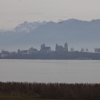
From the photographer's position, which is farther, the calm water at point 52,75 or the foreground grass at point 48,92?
the calm water at point 52,75

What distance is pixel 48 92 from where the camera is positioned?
65.2 ft

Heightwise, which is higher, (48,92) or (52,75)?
(48,92)

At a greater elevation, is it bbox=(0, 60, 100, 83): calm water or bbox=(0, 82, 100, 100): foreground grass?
bbox=(0, 82, 100, 100): foreground grass

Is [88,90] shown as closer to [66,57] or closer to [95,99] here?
[95,99]

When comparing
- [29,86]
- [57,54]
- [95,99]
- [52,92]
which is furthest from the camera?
[57,54]

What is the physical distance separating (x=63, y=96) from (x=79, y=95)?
3.09 feet

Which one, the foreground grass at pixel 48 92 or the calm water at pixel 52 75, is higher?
the foreground grass at pixel 48 92

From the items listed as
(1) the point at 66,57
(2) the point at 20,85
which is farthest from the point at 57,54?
(2) the point at 20,85

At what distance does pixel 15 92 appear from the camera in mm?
20516

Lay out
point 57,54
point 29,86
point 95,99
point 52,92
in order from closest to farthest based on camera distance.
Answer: point 95,99
point 52,92
point 29,86
point 57,54

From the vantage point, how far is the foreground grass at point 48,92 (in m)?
18.9

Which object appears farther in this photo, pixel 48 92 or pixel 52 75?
pixel 52 75

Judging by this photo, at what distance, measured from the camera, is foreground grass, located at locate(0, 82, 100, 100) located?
61.9 ft

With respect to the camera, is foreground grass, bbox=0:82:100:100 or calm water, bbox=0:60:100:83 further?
calm water, bbox=0:60:100:83
